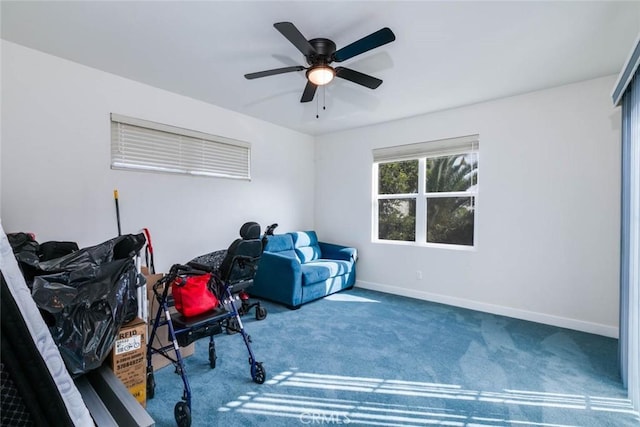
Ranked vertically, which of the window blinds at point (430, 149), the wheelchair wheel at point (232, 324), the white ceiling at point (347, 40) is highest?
the white ceiling at point (347, 40)

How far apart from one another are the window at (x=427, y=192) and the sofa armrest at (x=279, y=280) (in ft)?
5.57

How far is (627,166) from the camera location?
7.23 ft

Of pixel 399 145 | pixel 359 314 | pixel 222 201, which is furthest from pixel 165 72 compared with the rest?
pixel 359 314

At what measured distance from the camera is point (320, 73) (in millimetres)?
2387

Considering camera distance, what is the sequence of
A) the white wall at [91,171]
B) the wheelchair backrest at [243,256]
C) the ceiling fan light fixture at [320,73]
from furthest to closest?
the wheelchair backrest at [243,256]
the white wall at [91,171]
the ceiling fan light fixture at [320,73]

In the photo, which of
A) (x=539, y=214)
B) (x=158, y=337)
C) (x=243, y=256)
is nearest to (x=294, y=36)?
(x=243, y=256)

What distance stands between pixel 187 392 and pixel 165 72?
2877 mm

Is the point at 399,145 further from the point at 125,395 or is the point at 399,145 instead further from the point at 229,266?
the point at 125,395

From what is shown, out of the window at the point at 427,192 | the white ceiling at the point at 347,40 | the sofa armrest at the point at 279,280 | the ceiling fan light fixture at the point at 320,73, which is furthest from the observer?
the window at the point at 427,192

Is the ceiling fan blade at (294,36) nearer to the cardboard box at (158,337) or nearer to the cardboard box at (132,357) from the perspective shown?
the cardboard box at (132,357)

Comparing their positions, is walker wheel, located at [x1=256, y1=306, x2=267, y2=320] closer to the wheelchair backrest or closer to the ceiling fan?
the wheelchair backrest

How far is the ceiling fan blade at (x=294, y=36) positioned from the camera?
180cm

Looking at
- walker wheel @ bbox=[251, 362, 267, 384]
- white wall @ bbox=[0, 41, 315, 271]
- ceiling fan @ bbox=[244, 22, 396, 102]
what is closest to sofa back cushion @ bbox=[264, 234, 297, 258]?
white wall @ bbox=[0, 41, 315, 271]

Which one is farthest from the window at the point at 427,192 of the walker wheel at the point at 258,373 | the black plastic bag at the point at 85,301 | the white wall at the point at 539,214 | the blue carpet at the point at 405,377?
the black plastic bag at the point at 85,301
